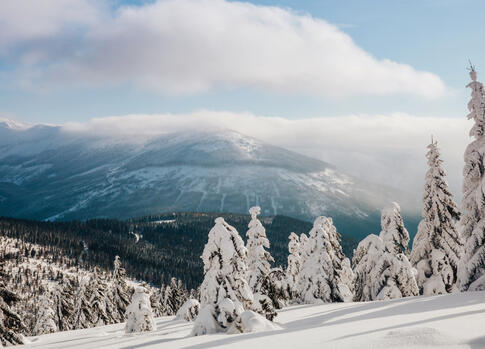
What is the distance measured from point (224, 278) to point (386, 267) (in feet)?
55.0

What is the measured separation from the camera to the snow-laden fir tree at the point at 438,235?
2655cm

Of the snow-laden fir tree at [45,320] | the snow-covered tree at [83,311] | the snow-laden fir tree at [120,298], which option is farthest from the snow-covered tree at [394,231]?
the snow-laden fir tree at [45,320]

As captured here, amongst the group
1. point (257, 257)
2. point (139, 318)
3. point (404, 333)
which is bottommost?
point (139, 318)

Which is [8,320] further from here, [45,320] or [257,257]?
[45,320]

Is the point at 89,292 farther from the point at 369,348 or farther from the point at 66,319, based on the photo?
the point at 369,348

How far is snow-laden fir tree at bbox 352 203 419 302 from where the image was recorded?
28.1 meters

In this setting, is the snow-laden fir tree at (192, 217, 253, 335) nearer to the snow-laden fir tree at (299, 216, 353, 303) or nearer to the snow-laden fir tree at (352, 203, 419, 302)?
the snow-laden fir tree at (352, 203, 419, 302)

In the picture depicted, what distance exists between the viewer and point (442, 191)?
27.0 meters

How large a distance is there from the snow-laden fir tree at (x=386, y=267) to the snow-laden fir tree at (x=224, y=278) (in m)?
14.8

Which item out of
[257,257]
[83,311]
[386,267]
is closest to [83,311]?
[83,311]

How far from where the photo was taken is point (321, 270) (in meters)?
33.3

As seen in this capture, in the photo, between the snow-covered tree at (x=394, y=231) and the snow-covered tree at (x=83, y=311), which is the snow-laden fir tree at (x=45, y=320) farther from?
the snow-covered tree at (x=394, y=231)

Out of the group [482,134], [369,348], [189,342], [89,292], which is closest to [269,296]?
[189,342]

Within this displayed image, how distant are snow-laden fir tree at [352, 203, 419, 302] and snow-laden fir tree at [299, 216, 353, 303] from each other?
2443mm
